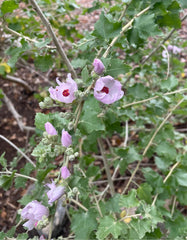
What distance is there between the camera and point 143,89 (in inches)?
60.3

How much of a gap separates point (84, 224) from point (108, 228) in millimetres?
212

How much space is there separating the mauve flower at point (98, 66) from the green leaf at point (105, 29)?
196 mm

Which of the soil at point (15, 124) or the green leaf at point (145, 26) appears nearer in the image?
the green leaf at point (145, 26)

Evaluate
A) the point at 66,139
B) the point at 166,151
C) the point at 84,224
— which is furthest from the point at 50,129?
the point at 166,151

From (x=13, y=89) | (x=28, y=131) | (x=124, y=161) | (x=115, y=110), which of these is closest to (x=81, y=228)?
(x=124, y=161)

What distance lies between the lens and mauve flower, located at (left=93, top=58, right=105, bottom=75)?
82 cm

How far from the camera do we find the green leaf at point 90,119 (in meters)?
0.92

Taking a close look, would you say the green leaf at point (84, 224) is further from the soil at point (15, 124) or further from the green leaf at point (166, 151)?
the soil at point (15, 124)

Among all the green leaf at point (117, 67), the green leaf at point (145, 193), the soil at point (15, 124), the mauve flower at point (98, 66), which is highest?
the mauve flower at point (98, 66)

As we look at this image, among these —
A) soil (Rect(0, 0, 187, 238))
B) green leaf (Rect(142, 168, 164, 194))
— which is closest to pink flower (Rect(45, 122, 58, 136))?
green leaf (Rect(142, 168, 164, 194))

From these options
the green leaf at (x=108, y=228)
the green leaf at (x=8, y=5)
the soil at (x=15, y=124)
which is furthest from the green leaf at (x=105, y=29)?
the soil at (x=15, y=124)

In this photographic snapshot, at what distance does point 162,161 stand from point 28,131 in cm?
141

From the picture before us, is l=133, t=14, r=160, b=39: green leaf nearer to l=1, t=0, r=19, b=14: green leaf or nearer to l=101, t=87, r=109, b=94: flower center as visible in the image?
l=101, t=87, r=109, b=94: flower center

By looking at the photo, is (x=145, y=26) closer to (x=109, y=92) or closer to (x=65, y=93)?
(x=109, y=92)
